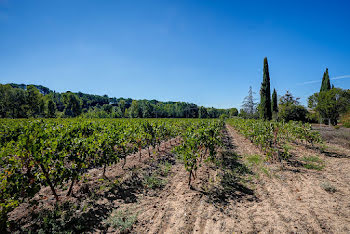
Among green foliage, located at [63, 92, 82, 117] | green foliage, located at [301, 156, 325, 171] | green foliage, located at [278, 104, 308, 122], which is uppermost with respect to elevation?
green foliage, located at [63, 92, 82, 117]

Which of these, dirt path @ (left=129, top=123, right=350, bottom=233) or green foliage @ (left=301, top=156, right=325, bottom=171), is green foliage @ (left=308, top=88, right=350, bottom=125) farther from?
dirt path @ (left=129, top=123, right=350, bottom=233)

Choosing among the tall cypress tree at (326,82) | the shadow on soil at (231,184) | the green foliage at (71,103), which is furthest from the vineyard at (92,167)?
the green foliage at (71,103)

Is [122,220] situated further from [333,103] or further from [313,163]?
[333,103]

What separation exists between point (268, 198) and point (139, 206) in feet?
14.6

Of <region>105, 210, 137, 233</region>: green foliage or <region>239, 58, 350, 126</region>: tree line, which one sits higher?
<region>239, 58, 350, 126</region>: tree line

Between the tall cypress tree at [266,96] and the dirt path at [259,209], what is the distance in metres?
33.3

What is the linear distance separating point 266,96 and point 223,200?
38.3 metres

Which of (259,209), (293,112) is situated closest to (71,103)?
(259,209)

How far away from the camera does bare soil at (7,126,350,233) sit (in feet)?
13.0

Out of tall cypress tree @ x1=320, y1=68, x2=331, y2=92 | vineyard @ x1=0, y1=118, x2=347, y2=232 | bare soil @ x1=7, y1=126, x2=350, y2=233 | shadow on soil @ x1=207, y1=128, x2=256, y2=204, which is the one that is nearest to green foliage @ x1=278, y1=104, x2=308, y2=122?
tall cypress tree @ x1=320, y1=68, x2=331, y2=92

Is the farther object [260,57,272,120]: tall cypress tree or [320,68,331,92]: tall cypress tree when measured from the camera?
[320,68,331,92]: tall cypress tree

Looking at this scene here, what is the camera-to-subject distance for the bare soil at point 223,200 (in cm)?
395

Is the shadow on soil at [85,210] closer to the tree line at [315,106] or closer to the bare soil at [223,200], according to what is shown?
the bare soil at [223,200]

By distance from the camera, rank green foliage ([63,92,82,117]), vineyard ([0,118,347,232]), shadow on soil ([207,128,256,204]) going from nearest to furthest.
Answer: vineyard ([0,118,347,232]), shadow on soil ([207,128,256,204]), green foliage ([63,92,82,117])
